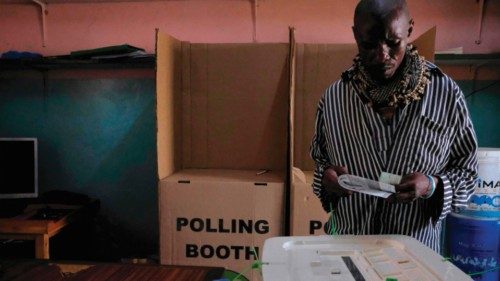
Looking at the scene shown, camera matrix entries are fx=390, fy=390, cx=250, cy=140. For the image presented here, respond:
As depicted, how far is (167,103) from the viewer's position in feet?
6.27

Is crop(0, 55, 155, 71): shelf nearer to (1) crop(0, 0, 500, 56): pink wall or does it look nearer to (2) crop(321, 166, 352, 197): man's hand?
(1) crop(0, 0, 500, 56): pink wall

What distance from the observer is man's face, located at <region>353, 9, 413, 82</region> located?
793 mm

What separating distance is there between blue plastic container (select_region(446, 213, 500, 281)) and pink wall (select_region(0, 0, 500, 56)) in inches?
40.7

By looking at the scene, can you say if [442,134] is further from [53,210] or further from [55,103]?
[55,103]

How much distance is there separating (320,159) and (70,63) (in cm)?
177

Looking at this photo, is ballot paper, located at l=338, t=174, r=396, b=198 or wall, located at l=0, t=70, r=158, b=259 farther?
wall, located at l=0, t=70, r=158, b=259

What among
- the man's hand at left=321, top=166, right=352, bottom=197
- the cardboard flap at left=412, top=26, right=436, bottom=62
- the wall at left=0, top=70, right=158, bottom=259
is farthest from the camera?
the wall at left=0, top=70, right=158, bottom=259

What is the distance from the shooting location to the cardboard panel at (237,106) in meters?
2.14

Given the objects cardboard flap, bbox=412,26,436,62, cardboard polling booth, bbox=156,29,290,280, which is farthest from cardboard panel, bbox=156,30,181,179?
cardboard flap, bbox=412,26,436,62

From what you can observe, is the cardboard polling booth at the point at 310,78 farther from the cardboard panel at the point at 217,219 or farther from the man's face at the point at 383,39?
the man's face at the point at 383,39

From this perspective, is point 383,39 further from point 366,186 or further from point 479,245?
point 479,245

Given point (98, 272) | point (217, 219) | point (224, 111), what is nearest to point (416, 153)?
point (98, 272)

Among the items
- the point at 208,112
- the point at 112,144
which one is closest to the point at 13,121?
the point at 112,144

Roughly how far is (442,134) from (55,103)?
2.34 meters
